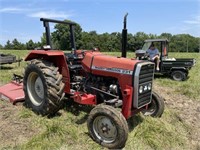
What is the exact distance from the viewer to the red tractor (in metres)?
4.11

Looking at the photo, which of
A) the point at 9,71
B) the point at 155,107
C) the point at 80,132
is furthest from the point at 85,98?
the point at 9,71

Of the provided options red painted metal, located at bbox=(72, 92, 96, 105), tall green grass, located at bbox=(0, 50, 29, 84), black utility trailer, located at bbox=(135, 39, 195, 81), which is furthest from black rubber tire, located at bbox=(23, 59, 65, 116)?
black utility trailer, located at bbox=(135, 39, 195, 81)

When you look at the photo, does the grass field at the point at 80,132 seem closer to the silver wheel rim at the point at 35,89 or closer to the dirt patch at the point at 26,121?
the dirt patch at the point at 26,121

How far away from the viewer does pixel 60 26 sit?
21.3 ft

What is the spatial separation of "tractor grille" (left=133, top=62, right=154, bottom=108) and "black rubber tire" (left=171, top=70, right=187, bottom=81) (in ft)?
21.2

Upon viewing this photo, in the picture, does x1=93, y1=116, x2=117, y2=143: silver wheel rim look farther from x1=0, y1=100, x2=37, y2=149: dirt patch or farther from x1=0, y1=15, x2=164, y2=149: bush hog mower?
x1=0, y1=100, x2=37, y2=149: dirt patch

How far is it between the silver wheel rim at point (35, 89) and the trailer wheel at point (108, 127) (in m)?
1.53

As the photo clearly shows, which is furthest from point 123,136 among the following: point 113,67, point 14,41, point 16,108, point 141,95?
point 14,41

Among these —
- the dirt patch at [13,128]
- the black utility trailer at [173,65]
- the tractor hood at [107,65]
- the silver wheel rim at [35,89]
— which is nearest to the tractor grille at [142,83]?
the tractor hood at [107,65]

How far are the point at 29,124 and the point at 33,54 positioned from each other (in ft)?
5.34

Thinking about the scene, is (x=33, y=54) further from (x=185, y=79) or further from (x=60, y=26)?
(x=185, y=79)

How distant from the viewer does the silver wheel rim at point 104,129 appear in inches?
160

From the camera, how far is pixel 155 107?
5164mm

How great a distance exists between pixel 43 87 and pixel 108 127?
156 cm
